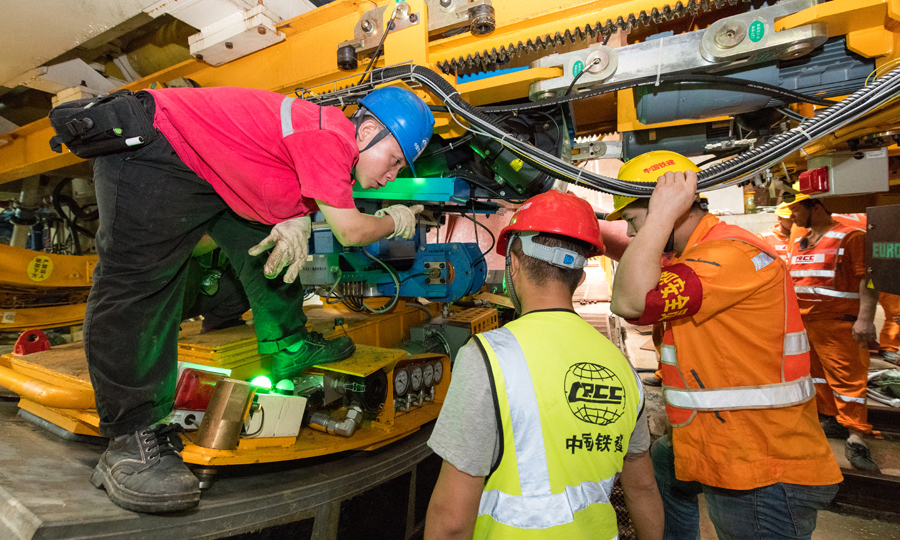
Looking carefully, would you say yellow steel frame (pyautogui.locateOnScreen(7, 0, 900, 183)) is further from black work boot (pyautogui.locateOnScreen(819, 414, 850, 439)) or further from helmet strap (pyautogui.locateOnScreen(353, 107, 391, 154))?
black work boot (pyautogui.locateOnScreen(819, 414, 850, 439))

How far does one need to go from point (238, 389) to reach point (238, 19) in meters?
2.08

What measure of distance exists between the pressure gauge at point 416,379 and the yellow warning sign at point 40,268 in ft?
13.1

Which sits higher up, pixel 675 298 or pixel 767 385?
pixel 675 298

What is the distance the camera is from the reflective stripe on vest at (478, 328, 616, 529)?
3.62ft

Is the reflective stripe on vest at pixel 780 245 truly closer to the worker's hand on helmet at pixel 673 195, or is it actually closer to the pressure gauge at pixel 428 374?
the worker's hand on helmet at pixel 673 195

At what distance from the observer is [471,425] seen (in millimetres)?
1088

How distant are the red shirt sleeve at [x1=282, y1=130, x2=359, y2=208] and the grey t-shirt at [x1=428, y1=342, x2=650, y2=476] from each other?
34.8 inches

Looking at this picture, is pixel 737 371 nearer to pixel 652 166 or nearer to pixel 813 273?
pixel 652 166

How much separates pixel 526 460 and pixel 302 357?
1756 millimetres

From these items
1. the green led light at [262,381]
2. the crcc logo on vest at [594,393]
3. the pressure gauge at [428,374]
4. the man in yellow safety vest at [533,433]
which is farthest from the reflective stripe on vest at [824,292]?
the green led light at [262,381]

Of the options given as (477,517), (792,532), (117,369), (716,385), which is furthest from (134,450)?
(792,532)

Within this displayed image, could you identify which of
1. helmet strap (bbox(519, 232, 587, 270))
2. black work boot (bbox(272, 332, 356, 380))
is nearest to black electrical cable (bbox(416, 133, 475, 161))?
helmet strap (bbox(519, 232, 587, 270))

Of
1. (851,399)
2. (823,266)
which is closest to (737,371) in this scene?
(851,399)

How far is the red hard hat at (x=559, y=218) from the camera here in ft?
4.53
